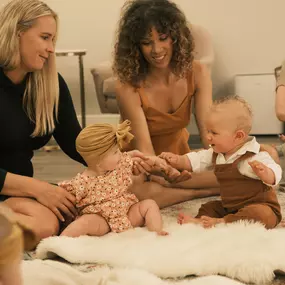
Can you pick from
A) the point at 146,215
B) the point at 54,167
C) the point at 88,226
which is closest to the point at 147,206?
the point at 146,215

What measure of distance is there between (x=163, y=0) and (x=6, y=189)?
3.03 ft

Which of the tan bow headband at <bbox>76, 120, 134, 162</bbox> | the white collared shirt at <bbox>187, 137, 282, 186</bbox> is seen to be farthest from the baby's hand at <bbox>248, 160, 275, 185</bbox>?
the tan bow headband at <bbox>76, 120, 134, 162</bbox>

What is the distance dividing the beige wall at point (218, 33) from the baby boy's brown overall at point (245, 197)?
8.75 ft

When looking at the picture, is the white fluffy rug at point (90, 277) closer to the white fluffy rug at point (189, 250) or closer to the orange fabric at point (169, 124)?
the white fluffy rug at point (189, 250)

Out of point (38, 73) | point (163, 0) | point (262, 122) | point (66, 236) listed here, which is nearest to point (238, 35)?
point (262, 122)

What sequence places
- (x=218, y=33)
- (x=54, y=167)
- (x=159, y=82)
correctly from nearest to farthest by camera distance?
(x=159, y=82)
(x=54, y=167)
(x=218, y=33)

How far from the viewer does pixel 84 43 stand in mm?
4309

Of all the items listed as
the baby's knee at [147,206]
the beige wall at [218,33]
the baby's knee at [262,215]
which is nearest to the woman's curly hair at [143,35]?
the baby's knee at [147,206]

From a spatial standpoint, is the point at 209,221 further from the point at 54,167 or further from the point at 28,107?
the point at 54,167

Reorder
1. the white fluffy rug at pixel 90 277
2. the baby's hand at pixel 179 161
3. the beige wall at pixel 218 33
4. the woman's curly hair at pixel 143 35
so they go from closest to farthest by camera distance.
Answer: the white fluffy rug at pixel 90 277 < the baby's hand at pixel 179 161 < the woman's curly hair at pixel 143 35 < the beige wall at pixel 218 33

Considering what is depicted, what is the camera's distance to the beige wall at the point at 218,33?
13.6 feet

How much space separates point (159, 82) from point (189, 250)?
818 millimetres

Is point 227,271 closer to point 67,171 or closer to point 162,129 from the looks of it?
point 162,129

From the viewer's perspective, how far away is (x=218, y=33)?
4.20 m
